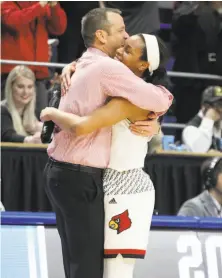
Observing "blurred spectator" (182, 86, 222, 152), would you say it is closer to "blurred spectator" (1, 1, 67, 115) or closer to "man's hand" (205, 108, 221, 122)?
"man's hand" (205, 108, 221, 122)

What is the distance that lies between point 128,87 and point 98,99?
132 millimetres

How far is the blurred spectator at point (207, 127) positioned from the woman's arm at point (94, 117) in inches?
142

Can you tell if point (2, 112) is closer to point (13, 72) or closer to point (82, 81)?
point (13, 72)

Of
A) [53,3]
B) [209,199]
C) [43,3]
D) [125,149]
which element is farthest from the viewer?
[53,3]

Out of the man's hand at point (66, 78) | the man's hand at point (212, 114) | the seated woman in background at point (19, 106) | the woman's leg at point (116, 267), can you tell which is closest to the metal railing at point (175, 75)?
the seated woman in background at point (19, 106)

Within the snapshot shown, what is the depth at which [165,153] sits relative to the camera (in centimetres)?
627

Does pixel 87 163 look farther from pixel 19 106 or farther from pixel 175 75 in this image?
pixel 175 75

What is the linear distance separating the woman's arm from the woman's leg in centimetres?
52

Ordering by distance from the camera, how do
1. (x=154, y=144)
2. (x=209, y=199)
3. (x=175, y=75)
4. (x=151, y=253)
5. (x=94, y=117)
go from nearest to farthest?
(x=94, y=117)
(x=151, y=253)
(x=209, y=199)
(x=154, y=144)
(x=175, y=75)

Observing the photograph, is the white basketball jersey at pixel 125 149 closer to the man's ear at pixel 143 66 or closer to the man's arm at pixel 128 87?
the man's arm at pixel 128 87

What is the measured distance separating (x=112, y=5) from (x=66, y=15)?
47cm

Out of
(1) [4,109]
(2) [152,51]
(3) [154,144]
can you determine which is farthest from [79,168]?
(1) [4,109]

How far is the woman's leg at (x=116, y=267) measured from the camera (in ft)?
10.2

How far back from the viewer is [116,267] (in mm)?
3115
